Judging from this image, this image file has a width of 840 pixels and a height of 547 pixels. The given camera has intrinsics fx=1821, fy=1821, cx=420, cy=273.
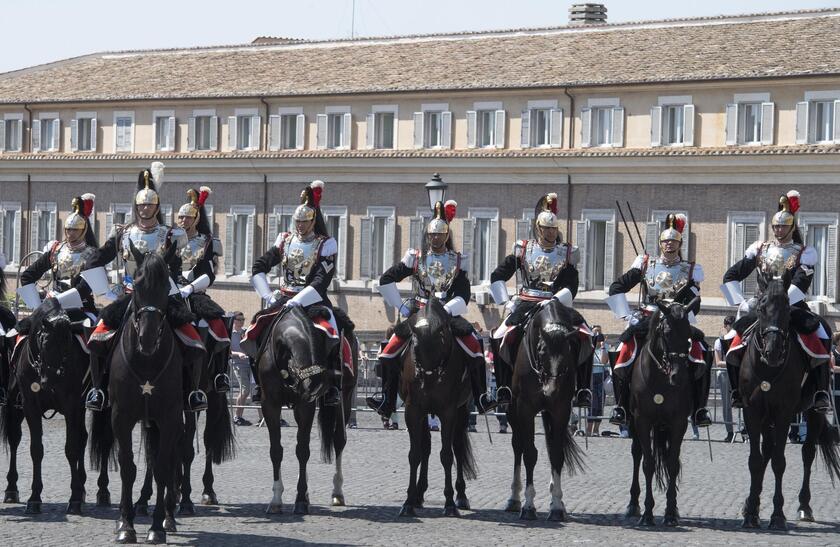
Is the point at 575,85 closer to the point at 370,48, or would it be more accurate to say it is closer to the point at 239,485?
the point at 370,48

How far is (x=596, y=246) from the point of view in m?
54.6

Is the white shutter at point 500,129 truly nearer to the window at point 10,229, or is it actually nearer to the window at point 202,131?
the window at point 202,131

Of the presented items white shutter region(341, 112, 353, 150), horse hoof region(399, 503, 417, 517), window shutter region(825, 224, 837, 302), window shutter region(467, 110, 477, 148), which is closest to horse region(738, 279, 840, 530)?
horse hoof region(399, 503, 417, 517)

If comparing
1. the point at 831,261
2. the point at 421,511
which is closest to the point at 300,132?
the point at 831,261

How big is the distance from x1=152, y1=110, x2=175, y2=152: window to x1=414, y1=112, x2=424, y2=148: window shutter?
10248 millimetres

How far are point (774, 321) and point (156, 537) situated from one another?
20.8ft

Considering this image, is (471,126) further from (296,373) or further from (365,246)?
(296,373)

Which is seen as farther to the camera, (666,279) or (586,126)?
(586,126)

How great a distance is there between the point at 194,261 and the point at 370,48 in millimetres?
45560

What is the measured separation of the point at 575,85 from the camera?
54.1 metres

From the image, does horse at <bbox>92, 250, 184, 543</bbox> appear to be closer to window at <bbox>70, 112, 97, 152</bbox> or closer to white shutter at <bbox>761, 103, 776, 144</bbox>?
white shutter at <bbox>761, 103, 776, 144</bbox>

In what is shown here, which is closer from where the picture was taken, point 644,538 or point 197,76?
point 644,538

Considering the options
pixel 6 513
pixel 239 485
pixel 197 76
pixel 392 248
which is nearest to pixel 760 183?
pixel 392 248

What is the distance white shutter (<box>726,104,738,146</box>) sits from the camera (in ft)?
167
